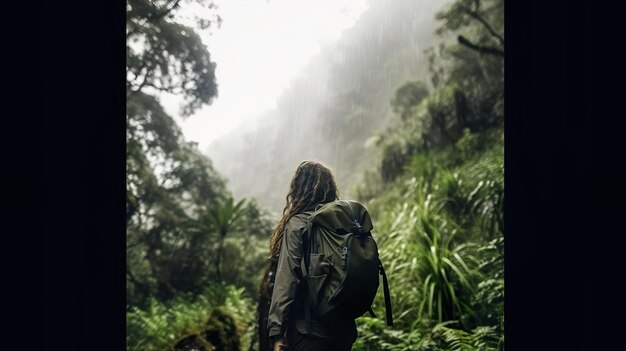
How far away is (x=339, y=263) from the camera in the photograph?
2268mm

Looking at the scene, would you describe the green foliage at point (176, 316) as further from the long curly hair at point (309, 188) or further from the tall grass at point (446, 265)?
the long curly hair at point (309, 188)

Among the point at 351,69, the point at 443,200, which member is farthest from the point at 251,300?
the point at 351,69

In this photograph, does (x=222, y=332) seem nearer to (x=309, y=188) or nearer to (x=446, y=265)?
(x=446, y=265)

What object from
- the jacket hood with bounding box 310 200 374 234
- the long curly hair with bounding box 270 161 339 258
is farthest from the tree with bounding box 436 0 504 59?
the jacket hood with bounding box 310 200 374 234

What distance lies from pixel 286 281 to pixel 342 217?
390mm

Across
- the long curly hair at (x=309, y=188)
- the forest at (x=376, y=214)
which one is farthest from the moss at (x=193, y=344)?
the long curly hair at (x=309, y=188)

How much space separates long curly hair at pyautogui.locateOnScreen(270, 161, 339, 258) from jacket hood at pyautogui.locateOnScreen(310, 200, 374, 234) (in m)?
0.19

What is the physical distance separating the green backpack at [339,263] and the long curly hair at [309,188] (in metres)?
0.17

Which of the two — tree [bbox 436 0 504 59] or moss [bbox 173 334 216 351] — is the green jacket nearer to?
moss [bbox 173 334 216 351]

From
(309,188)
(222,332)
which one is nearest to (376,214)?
(222,332)

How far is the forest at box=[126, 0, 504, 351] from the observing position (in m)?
5.44

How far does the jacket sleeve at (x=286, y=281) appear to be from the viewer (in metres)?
2.30
